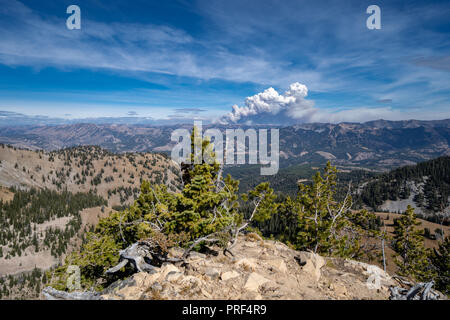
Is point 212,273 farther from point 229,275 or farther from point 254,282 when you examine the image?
point 254,282

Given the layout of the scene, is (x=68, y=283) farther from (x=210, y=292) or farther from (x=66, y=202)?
(x=66, y=202)

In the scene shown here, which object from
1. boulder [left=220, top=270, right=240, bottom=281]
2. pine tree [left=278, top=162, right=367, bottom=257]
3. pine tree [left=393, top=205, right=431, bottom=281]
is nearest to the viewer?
boulder [left=220, top=270, right=240, bottom=281]

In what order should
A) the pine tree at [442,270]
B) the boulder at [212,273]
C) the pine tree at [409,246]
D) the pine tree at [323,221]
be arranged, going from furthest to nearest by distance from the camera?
the pine tree at [409,246]
the pine tree at [442,270]
the pine tree at [323,221]
the boulder at [212,273]

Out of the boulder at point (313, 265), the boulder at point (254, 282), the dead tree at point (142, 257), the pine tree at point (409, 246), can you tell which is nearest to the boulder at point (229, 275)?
the boulder at point (254, 282)

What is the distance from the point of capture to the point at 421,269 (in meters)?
36.0

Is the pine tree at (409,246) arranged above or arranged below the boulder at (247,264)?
below

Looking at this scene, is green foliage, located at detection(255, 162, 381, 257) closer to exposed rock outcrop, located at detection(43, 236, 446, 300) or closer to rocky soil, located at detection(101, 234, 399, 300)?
exposed rock outcrop, located at detection(43, 236, 446, 300)

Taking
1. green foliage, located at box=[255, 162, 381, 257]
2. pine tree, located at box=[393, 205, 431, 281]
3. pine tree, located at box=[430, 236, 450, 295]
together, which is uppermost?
green foliage, located at box=[255, 162, 381, 257]

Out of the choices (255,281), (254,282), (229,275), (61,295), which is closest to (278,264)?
(255,281)

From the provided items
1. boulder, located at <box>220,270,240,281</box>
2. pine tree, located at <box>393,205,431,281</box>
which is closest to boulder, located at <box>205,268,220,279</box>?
boulder, located at <box>220,270,240,281</box>

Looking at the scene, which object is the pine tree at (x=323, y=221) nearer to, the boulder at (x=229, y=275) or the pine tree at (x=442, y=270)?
the pine tree at (x=442, y=270)

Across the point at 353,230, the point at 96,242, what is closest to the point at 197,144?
the point at 96,242

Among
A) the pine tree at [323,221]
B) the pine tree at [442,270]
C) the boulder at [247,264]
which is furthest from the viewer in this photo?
the pine tree at [442,270]
